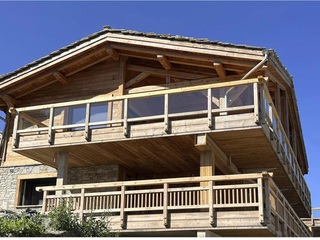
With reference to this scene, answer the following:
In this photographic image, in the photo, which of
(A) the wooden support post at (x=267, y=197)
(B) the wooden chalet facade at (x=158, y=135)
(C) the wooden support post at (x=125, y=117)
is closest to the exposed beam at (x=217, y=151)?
(B) the wooden chalet facade at (x=158, y=135)

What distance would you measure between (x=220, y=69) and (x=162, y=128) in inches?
138

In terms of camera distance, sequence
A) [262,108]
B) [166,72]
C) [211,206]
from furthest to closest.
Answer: [166,72]
[262,108]
[211,206]

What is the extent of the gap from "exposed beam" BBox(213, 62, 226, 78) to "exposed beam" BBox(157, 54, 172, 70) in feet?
6.29

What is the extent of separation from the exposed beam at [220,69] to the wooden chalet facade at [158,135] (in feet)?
0.16

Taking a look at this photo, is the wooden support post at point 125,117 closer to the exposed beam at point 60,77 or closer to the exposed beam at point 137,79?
the exposed beam at point 137,79

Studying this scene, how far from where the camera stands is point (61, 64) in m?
19.4

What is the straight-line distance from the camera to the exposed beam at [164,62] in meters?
17.6

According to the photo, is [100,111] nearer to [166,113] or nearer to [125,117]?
[125,117]

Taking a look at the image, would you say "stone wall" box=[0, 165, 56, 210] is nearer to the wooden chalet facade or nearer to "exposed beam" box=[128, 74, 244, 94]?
the wooden chalet facade

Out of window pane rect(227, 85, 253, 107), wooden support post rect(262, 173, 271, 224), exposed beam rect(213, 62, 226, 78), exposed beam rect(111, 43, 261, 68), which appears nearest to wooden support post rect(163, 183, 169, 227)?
wooden support post rect(262, 173, 271, 224)

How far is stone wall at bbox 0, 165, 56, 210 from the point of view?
19.2 metres

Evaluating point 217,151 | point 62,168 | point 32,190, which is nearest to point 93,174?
point 62,168

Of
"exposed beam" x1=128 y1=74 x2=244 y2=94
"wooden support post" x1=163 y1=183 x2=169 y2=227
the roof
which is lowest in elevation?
"wooden support post" x1=163 y1=183 x2=169 y2=227

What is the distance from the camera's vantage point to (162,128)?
48.4ft
